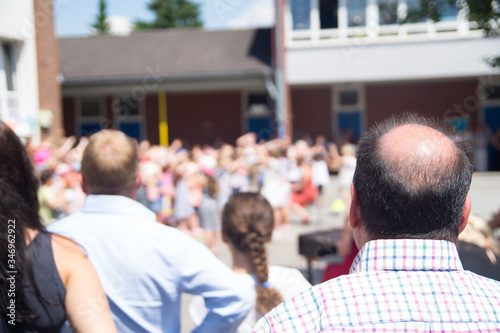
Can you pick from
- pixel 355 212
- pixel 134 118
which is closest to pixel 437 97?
pixel 134 118

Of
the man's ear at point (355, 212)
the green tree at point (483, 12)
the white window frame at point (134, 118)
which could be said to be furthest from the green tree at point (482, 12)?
the white window frame at point (134, 118)

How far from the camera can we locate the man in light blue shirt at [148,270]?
1884 mm

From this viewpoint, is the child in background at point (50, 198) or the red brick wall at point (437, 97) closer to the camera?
the child in background at point (50, 198)

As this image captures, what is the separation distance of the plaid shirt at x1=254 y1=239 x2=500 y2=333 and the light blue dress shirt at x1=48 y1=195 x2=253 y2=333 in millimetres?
884

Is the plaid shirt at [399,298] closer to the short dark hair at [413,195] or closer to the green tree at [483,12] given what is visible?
the short dark hair at [413,195]

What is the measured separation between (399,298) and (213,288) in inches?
40.4

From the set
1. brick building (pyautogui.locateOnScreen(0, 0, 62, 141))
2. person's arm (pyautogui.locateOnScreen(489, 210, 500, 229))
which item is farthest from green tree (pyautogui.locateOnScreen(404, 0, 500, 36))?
brick building (pyautogui.locateOnScreen(0, 0, 62, 141))

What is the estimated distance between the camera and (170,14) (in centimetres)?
5434

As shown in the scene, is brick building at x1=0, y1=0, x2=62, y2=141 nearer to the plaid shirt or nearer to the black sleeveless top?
the black sleeveless top

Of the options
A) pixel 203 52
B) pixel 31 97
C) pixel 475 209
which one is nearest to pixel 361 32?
pixel 203 52

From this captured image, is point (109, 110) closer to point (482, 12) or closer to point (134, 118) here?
point (134, 118)

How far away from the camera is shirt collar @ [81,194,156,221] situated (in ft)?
6.73

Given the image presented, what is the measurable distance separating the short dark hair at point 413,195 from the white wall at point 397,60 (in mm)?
15959

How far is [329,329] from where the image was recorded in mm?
1001
